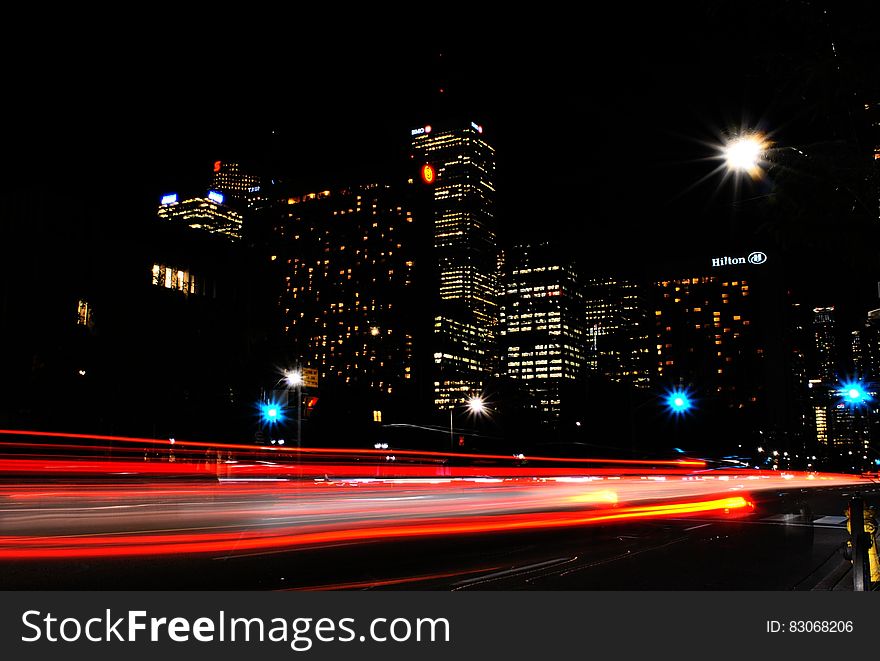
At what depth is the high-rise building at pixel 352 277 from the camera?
184 metres

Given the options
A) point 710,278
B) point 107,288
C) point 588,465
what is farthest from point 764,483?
point 710,278

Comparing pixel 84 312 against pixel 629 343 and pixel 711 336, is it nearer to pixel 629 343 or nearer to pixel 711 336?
pixel 629 343

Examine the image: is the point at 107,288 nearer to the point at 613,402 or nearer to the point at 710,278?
the point at 613,402

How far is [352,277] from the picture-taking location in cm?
18988

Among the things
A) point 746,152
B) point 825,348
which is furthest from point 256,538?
point 825,348

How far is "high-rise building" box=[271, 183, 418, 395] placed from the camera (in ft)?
604

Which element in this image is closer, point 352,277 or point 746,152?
point 746,152

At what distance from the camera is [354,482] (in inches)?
1141

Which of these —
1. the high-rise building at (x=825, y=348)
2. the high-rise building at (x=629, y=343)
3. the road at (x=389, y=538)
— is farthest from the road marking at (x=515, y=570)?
the high-rise building at (x=629, y=343)

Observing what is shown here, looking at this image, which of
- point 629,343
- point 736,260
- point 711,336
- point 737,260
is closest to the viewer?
point 736,260

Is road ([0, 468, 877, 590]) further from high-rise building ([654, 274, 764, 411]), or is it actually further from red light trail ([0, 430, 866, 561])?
high-rise building ([654, 274, 764, 411])

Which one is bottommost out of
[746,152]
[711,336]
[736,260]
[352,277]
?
[746,152]

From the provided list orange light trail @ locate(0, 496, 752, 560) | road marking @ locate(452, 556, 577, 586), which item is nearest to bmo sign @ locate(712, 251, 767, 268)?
orange light trail @ locate(0, 496, 752, 560)
